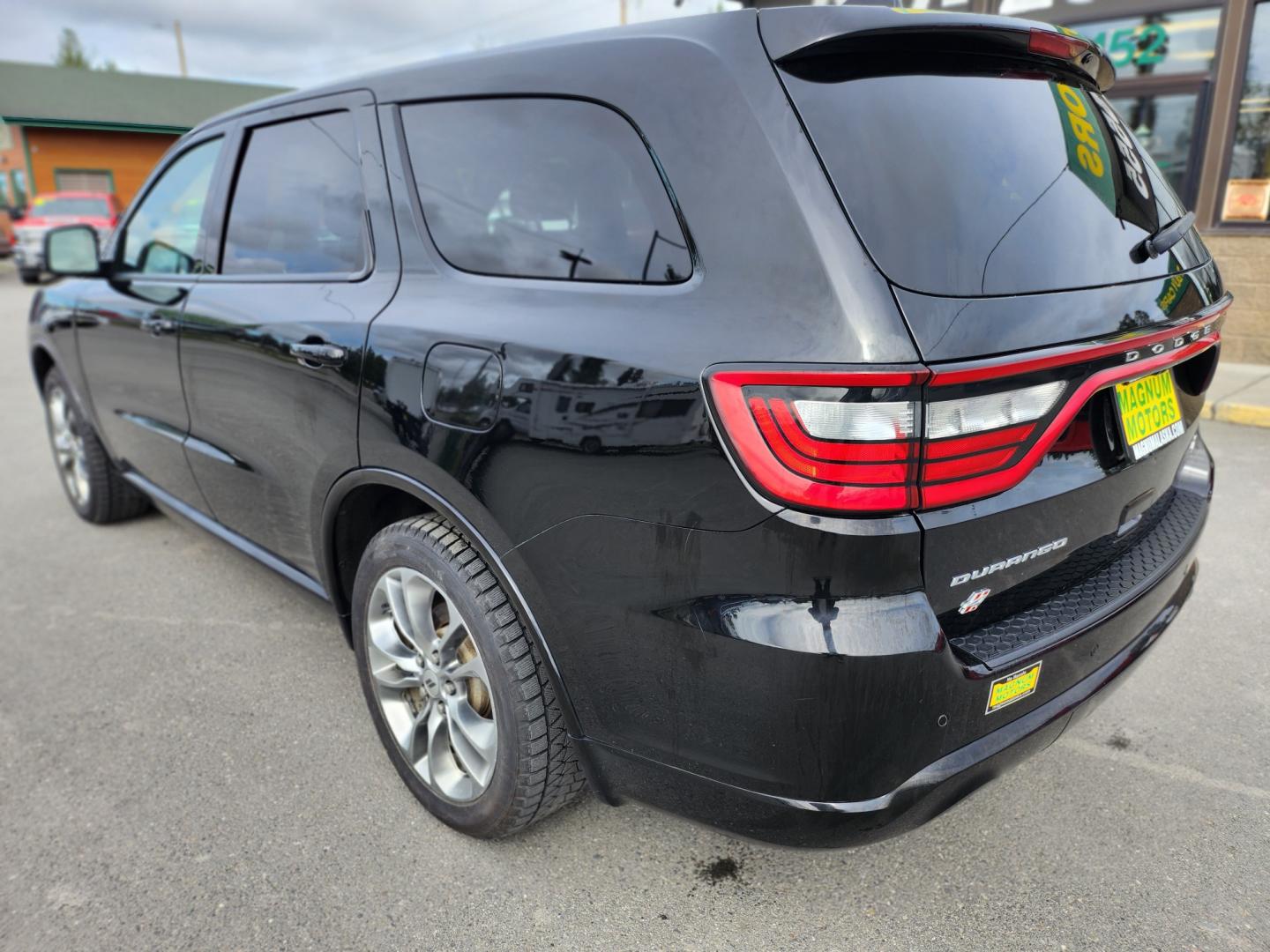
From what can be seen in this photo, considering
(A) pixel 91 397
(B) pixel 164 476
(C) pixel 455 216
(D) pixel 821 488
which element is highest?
(C) pixel 455 216

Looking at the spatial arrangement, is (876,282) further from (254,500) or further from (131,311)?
(131,311)

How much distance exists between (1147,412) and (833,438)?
35.3 inches

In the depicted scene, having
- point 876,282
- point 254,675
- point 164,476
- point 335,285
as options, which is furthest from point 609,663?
point 164,476

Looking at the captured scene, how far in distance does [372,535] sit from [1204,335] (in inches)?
84.0

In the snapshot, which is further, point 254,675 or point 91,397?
point 91,397

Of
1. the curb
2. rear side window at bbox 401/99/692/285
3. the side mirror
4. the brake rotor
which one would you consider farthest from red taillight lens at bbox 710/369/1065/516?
the curb

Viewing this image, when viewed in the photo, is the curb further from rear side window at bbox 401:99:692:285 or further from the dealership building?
the dealership building

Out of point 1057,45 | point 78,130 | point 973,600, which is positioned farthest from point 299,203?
point 78,130

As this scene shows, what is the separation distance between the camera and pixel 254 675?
9.95 ft

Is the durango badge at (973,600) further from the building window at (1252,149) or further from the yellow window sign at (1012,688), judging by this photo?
the building window at (1252,149)

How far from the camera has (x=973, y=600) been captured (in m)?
1.57

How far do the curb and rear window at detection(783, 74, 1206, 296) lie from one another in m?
5.00

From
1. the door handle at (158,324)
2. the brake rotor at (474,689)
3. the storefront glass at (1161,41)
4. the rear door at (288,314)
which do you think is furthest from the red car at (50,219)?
the brake rotor at (474,689)

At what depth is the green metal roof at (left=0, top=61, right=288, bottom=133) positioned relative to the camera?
1214 inches
